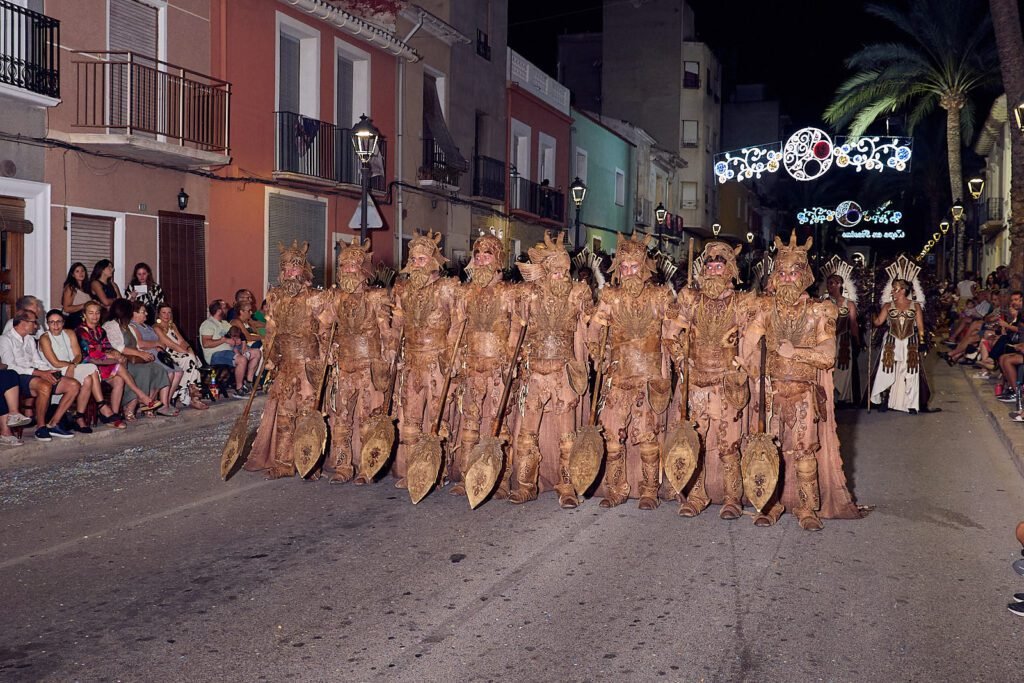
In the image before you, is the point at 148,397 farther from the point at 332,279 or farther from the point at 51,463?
the point at 332,279

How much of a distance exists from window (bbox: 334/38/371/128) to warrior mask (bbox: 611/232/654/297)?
15433 millimetres

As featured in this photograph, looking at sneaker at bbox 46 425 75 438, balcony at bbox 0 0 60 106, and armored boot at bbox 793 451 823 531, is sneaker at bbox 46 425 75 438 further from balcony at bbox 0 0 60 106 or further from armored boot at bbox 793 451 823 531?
armored boot at bbox 793 451 823 531

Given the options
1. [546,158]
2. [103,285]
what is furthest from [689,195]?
[103,285]

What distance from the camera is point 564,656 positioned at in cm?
519

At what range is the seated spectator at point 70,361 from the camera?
1152 cm

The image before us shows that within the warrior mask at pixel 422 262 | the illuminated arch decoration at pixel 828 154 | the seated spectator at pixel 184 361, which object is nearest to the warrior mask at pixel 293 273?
the warrior mask at pixel 422 262

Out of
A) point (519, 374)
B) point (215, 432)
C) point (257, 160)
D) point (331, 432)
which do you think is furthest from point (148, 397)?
point (257, 160)

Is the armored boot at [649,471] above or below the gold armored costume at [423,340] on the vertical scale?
below

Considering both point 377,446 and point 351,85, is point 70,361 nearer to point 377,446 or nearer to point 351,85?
point 377,446

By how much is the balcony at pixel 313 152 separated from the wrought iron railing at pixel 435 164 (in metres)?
2.60

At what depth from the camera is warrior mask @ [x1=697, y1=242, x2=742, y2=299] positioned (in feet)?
26.8

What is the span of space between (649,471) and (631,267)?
160 centimetres

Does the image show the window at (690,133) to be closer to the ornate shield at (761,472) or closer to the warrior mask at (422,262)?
the warrior mask at (422,262)

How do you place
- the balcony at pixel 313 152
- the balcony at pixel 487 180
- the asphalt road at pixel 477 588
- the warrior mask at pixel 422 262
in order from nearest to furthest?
the asphalt road at pixel 477 588, the warrior mask at pixel 422 262, the balcony at pixel 313 152, the balcony at pixel 487 180
